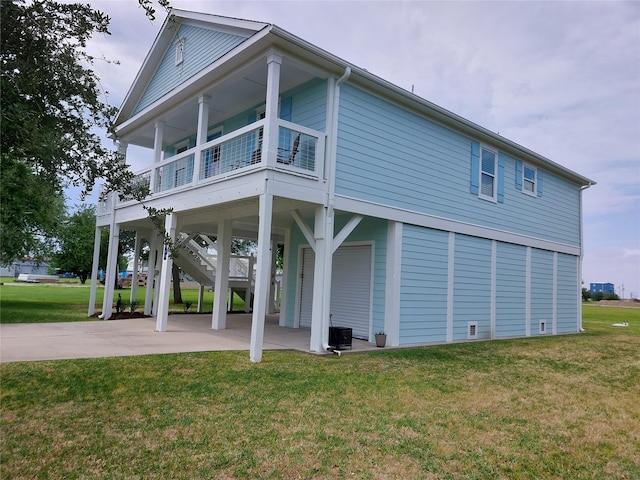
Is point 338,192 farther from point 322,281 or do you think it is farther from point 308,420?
point 308,420

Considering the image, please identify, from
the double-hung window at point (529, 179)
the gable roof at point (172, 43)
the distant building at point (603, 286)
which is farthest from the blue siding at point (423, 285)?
the distant building at point (603, 286)

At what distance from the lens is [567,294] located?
16281mm

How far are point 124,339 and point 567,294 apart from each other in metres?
14.3

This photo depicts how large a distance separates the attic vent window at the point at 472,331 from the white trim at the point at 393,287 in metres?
2.82

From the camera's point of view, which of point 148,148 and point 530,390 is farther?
point 148,148

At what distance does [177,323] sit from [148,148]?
625cm

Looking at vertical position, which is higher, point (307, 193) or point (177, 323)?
point (307, 193)

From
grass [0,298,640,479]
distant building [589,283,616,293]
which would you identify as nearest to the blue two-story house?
grass [0,298,640,479]

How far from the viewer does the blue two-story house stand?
870cm

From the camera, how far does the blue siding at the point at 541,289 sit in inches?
574

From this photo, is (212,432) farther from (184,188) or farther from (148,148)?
(148,148)

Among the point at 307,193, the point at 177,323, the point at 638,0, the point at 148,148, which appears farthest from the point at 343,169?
the point at 148,148

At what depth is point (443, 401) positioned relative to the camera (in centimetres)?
582

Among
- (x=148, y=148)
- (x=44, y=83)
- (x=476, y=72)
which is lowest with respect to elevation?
(x=44, y=83)
